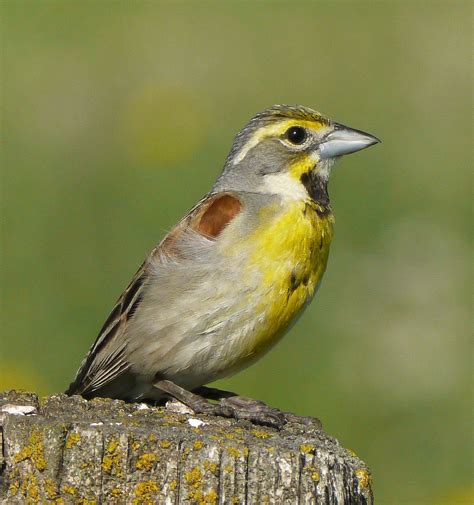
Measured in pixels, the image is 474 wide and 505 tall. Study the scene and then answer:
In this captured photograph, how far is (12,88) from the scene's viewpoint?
12273mm

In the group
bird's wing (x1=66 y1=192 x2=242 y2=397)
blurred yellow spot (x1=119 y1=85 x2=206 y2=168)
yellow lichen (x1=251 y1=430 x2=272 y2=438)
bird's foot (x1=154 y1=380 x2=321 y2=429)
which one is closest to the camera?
yellow lichen (x1=251 y1=430 x2=272 y2=438)

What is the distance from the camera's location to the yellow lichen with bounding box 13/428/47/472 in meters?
3.77

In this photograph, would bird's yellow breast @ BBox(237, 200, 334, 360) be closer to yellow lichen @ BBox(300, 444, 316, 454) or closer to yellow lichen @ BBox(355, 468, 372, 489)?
yellow lichen @ BBox(355, 468, 372, 489)

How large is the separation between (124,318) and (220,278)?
24.7 inches

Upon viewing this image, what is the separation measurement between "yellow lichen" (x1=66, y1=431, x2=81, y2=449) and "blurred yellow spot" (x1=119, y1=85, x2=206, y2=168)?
7227 mm

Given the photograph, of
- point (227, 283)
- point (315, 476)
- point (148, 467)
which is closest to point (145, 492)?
point (148, 467)

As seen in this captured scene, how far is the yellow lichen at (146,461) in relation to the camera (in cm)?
376

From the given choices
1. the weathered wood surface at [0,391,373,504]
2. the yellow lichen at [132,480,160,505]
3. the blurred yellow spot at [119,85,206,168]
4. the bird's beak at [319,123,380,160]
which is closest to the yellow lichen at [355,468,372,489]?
the weathered wood surface at [0,391,373,504]

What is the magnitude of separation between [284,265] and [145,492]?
196cm

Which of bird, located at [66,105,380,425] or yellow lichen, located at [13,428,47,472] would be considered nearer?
yellow lichen, located at [13,428,47,472]

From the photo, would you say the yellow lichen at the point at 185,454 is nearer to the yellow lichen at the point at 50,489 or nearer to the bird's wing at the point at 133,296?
the yellow lichen at the point at 50,489

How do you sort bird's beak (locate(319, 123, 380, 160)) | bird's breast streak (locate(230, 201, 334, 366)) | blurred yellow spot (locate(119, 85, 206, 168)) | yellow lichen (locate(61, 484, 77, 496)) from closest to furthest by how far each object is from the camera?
yellow lichen (locate(61, 484, 77, 496))
bird's breast streak (locate(230, 201, 334, 366))
bird's beak (locate(319, 123, 380, 160))
blurred yellow spot (locate(119, 85, 206, 168))

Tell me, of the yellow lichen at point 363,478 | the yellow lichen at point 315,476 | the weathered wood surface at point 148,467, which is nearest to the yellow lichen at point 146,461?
the weathered wood surface at point 148,467

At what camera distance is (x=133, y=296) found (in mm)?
5863
